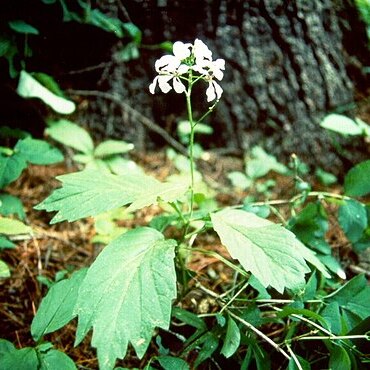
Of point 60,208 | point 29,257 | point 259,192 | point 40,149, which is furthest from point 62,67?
point 259,192

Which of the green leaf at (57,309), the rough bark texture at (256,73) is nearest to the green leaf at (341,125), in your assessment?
the rough bark texture at (256,73)

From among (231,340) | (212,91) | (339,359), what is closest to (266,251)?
(231,340)

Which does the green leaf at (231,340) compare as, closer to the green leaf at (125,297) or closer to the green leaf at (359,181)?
the green leaf at (125,297)

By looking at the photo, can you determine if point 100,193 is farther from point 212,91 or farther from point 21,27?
point 21,27

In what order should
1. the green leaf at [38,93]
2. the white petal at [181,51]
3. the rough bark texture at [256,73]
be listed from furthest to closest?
the rough bark texture at [256,73] → the green leaf at [38,93] → the white petal at [181,51]

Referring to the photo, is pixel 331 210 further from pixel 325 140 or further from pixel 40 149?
pixel 40 149

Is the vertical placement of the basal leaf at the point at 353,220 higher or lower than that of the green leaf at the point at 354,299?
higher
